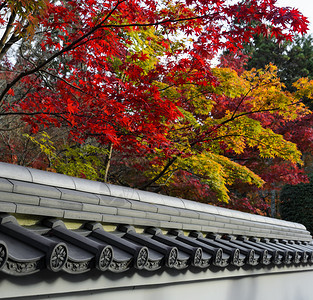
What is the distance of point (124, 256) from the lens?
298 cm

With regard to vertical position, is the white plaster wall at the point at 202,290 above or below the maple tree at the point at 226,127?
below

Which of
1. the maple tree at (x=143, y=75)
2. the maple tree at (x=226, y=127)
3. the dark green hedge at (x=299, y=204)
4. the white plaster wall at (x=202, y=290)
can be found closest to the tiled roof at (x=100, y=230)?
the white plaster wall at (x=202, y=290)

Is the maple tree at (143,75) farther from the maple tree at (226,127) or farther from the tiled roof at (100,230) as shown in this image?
the tiled roof at (100,230)

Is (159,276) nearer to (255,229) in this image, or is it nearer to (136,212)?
(136,212)

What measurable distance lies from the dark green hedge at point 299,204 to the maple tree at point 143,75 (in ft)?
29.9

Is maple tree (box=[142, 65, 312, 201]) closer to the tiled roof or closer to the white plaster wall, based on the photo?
the white plaster wall

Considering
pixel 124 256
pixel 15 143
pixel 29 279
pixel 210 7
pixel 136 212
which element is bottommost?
pixel 29 279

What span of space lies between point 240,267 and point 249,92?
19.5ft

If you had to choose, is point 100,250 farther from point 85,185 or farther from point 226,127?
point 226,127

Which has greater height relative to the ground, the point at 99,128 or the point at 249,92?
the point at 249,92

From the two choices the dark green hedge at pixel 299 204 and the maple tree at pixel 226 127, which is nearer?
the maple tree at pixel 226 127

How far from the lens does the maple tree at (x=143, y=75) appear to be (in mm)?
5777

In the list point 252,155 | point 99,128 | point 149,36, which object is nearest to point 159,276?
point 99,128

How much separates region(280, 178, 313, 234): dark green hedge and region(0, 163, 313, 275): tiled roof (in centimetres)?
1414
